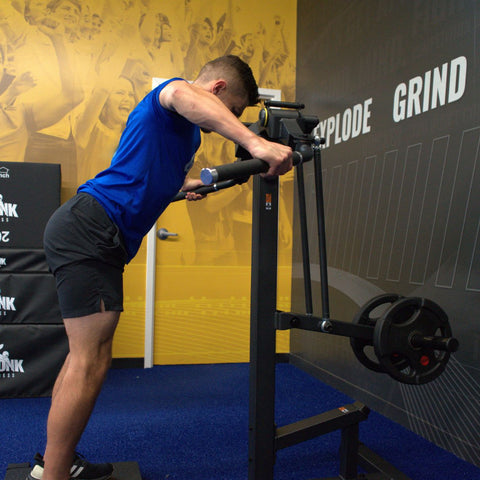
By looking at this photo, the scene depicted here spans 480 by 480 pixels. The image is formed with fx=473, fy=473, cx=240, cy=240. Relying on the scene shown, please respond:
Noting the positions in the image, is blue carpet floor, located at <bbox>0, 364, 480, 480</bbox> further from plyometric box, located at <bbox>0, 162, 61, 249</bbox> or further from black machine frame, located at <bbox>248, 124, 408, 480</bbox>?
plyometric box, located at <bbox>0, 162, 61, 249</bbox>

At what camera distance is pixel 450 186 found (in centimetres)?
212

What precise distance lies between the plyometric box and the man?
1.48m

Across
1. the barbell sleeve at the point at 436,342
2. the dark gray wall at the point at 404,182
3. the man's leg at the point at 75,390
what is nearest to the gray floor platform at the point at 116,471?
the man's leg at the point at 75,390

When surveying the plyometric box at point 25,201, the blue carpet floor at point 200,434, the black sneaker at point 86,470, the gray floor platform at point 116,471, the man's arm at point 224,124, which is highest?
the man's arm at point 224,124

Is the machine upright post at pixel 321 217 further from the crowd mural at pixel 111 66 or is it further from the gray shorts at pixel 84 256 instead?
the crowd mural at pixel 111 66

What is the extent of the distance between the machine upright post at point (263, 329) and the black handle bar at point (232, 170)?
0.86 ft

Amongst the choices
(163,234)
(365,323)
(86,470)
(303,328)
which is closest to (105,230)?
(303,328)

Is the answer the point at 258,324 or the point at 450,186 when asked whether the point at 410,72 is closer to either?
the point at 450,186

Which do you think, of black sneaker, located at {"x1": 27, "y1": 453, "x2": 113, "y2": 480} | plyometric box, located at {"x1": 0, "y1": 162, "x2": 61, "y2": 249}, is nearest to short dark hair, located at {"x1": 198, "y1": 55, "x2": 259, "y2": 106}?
black sneaker, located at {"x1": 27, "y1": 453, "x2": 113, "y2": 480}

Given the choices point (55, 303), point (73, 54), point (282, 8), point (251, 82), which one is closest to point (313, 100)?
point (282, 8)

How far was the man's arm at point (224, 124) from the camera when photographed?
128cm

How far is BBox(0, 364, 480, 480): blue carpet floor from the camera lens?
6.18 feet

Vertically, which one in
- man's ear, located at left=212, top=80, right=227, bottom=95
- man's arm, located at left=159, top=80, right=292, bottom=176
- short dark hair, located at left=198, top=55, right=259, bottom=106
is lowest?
man's arm, located at left=159, top=80, right=292, bottom=176

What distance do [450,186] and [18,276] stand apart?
241 cm
